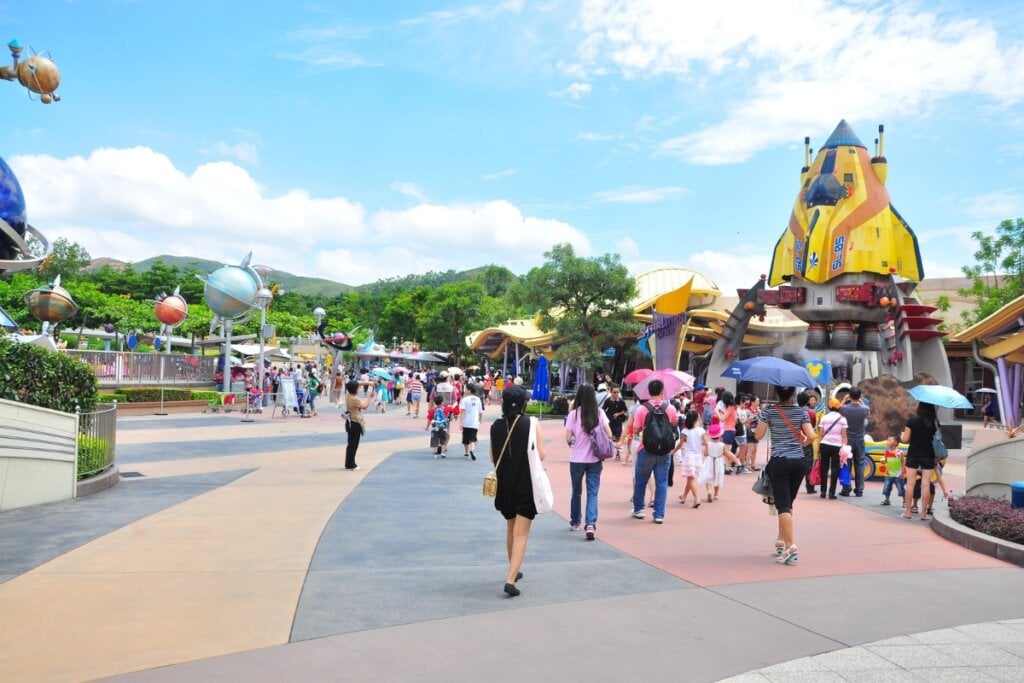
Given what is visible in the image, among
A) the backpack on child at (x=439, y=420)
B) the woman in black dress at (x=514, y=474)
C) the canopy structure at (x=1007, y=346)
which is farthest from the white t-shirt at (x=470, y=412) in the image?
the canopy structure at (x=1007, y=346)

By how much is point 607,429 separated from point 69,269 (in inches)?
2375

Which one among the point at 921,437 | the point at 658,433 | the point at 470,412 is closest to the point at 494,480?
the point at 658,433

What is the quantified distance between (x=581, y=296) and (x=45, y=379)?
26830 millimetres

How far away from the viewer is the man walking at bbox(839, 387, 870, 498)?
1206 centimetres

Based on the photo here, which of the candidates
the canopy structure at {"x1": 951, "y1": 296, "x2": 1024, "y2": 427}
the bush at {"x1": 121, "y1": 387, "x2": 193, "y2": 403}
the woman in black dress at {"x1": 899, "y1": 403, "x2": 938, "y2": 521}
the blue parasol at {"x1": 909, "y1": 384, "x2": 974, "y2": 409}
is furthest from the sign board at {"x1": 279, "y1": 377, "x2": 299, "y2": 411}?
the woman in black dress at {"x1": 899, "y1": 403, "x2": 938, "y2": 521}

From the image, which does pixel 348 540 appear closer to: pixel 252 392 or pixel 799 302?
pixel 252 392

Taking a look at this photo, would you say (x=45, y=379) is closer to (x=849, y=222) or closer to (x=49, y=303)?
(x=49, y=303)

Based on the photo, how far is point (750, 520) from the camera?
9.71 m

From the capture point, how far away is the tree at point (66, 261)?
189 feet

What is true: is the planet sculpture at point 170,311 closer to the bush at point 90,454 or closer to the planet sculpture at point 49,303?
the planet sculpture at point 49,303

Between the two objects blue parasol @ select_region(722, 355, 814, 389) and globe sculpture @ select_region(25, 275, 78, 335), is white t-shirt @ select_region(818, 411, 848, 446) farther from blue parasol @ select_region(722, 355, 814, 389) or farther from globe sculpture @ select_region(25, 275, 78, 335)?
globe sculpture @ select_region(25, 275, 78, 335)

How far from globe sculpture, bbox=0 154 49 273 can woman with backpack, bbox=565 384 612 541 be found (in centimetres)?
1043

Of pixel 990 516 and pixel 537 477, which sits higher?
pixel 537 477

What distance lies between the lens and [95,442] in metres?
10.7
